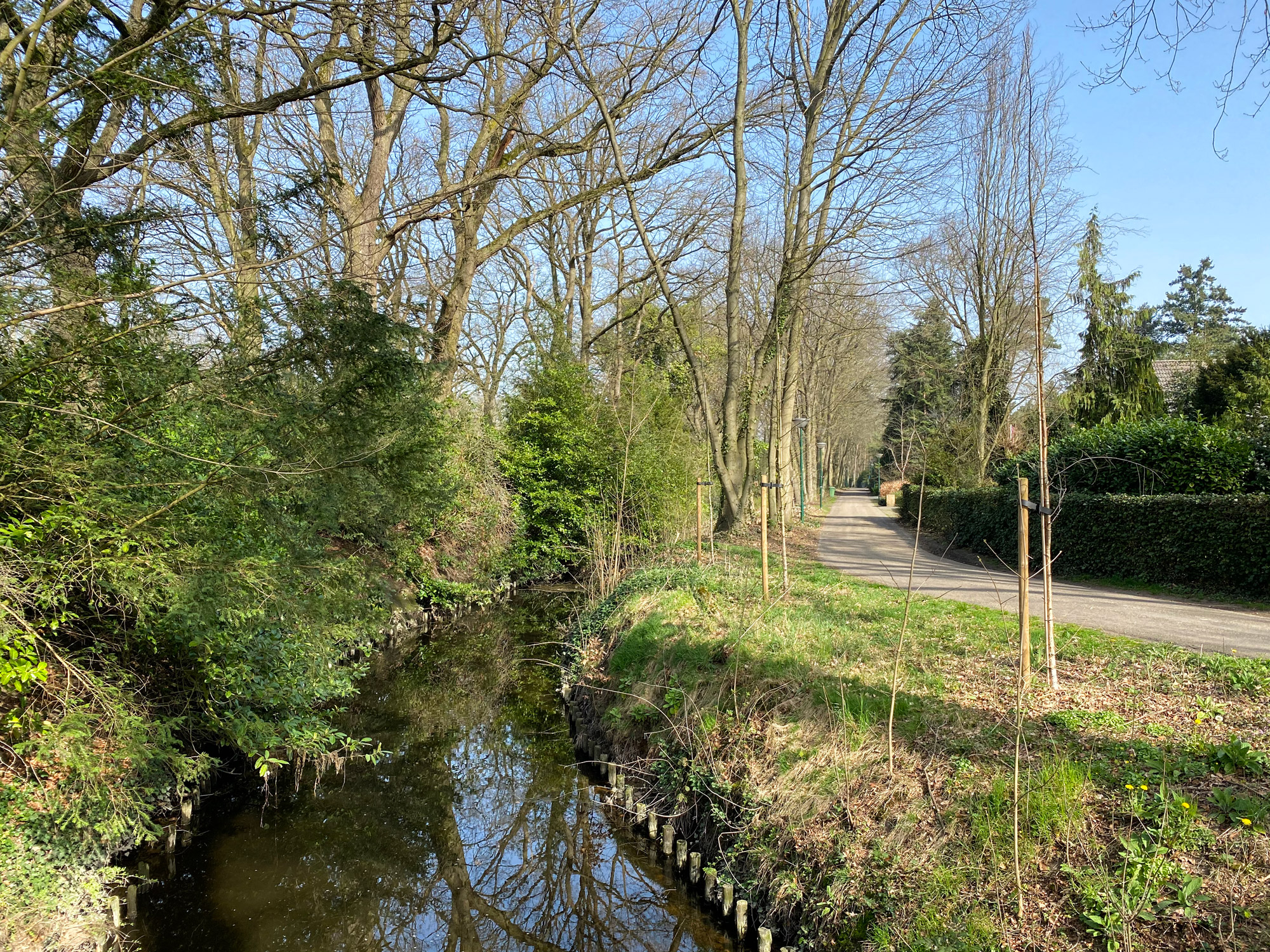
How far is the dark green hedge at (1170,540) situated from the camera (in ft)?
32.1

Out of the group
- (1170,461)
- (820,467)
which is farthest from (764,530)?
(820,467)

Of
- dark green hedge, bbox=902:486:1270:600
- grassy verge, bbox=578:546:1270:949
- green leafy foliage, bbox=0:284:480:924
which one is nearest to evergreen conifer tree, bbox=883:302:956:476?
dark green hedge, bbox=902:486:1270:600

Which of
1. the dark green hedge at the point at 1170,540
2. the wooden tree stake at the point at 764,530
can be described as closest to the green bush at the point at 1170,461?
the dark green hedge at the point at 1170,540

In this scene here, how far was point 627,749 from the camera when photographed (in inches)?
280

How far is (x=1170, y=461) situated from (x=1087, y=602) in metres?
4.20

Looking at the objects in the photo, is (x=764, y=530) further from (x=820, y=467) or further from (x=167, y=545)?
(x=820, y=467)

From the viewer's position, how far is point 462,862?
19.9 feet

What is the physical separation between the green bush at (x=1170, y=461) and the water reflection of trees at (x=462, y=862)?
7853 mm

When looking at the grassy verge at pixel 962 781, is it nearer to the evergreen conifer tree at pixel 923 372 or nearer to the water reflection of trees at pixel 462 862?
the water reflection of trees at pixel 462 862

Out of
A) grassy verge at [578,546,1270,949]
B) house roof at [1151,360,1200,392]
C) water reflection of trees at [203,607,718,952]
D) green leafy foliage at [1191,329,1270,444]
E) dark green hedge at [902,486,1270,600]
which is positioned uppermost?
house roof at [1151,360,1200,392]

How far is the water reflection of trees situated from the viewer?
5.09 m

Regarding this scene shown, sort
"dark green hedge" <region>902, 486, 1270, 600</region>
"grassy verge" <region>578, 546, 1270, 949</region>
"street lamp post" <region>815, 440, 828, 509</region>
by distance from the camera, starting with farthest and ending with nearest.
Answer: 1. "street lamp post" <region>815, 440, 828, 509</region>
2. "dark green hedge" <region>902, 486, 1270, 600</region>
3. "grassy verge" <region>578, 546, 1270, 949</region>

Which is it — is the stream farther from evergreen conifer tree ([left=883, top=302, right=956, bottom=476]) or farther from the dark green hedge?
evergreen conifer tree ([left=883, top=302, right=956, bottom=476])

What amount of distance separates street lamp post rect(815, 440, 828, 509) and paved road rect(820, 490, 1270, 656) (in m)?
16.6
